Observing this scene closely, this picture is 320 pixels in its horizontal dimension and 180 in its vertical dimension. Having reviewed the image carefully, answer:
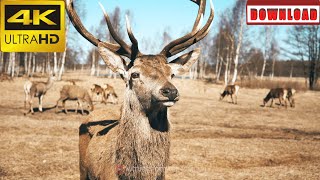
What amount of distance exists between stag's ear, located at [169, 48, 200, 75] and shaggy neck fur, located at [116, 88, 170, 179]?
2.15 feet

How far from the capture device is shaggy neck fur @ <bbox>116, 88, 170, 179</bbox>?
12.7 ft

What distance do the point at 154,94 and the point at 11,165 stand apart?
18.0 ft

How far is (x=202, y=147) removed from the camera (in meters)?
9.91

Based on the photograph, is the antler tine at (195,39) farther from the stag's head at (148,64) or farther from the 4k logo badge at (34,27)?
the 4k logo badge at (34,27)

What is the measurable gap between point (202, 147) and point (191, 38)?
19.0 feet

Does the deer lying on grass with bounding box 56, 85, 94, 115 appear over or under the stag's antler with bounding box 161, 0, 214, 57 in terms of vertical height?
under

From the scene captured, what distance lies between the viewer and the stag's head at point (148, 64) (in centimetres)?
369

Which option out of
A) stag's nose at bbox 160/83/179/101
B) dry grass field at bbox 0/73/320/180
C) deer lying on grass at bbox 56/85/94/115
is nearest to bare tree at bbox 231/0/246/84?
dry grass field at bbox 0/73/320/180

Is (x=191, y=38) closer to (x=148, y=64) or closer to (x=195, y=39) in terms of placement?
(x=195, y=39)

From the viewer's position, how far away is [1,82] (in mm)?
29078

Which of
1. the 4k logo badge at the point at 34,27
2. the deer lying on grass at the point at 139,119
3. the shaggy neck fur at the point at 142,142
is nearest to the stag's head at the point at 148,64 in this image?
the deer lying on grass at the point at 139,119

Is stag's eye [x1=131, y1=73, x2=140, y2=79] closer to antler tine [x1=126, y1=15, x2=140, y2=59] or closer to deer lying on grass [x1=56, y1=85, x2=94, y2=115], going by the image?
antler tine [x1=126, y1=15, x2=140, y2=59]

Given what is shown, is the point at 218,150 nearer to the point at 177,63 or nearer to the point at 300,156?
the point at 300,156

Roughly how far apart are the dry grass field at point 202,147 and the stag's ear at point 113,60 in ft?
6.05
